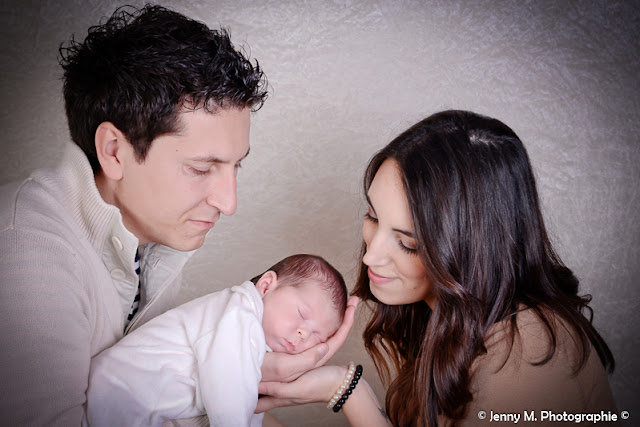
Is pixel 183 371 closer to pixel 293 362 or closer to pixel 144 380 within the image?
pixel 144 380

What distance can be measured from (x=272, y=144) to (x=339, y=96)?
1.51ft

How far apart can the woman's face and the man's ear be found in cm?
86

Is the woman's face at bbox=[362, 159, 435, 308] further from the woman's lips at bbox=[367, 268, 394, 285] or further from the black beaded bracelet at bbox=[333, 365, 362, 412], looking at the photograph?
the black beaded bracelet at bbox=[333, 365, 362, 412]

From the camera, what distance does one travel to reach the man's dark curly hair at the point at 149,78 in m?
1.58

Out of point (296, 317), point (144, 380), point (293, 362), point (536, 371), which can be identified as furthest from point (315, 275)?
point (536, 371)

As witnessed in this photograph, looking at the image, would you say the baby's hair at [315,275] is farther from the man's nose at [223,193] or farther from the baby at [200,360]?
the man's nose at [223,193]

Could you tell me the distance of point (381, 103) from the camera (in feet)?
Result: 9.16

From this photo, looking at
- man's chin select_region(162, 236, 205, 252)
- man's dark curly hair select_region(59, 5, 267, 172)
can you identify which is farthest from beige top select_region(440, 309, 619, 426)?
man's dark curly hair select_region(59, 5, 267, 172)

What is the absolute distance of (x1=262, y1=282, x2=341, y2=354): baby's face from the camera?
1.82 metres

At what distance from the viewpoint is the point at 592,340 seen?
161cm

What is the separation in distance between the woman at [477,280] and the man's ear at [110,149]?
86cm

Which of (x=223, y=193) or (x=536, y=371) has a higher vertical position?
(x=223, y=193)

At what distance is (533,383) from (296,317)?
810 mm

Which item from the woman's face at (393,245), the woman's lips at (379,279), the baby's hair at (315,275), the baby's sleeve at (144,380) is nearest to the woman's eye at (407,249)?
the woman's face at (393,245)
